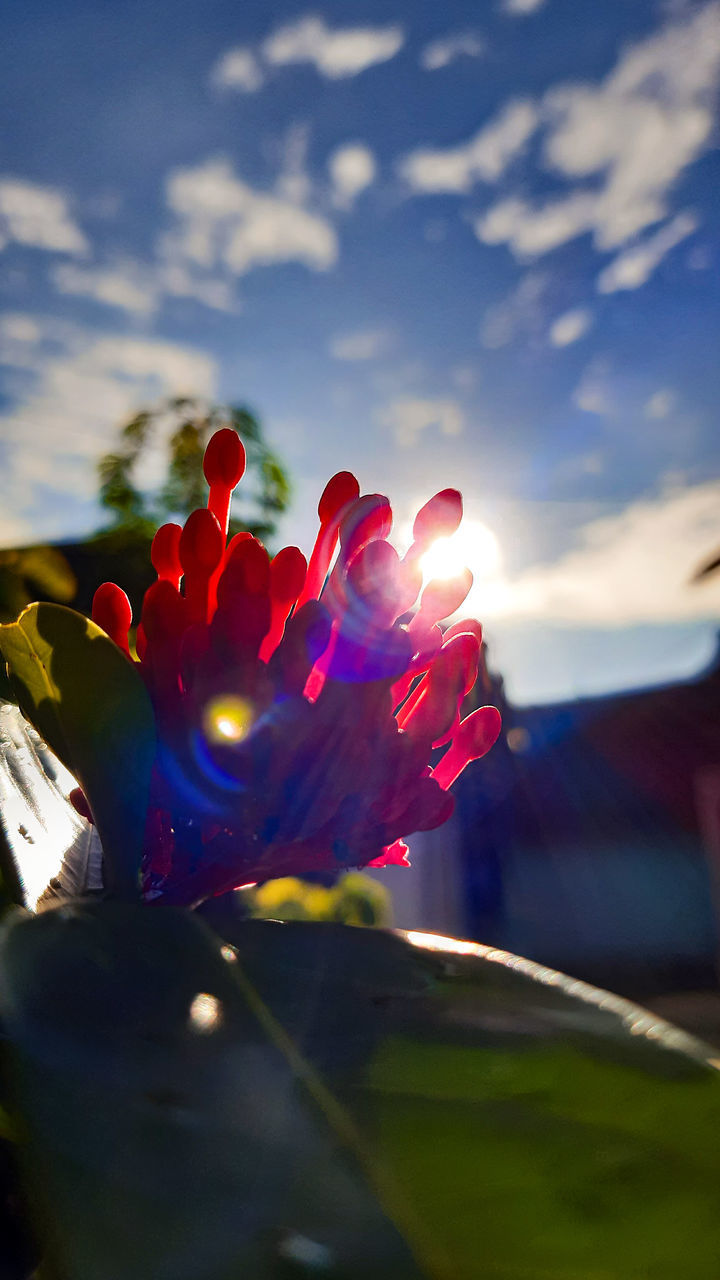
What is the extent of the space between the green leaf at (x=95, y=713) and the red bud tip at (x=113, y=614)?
0.17m

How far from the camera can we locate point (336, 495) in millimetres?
754

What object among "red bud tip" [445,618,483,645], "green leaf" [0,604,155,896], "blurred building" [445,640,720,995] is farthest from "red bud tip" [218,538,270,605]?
"blurred building" [445,640,720,995]

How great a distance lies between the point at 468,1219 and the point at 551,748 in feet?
36.1

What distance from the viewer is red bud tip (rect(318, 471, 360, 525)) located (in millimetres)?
754

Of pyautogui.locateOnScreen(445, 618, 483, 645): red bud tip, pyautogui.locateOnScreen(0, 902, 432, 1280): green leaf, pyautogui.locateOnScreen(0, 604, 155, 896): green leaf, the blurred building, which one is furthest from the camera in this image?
the blurred building

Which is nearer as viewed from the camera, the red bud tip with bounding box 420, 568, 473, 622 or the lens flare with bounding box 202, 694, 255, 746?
the lens flare with bounding box 202, 694, 255, 746

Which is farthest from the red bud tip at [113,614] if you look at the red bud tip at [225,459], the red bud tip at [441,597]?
the red bud tip at [441,597]

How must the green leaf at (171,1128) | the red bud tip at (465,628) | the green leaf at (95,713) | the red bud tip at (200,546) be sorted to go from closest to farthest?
the green leaf at (171,1128) → the green leaf at (95,713) → the red bud tip at (200,546) → the red bud tip at (465,628)

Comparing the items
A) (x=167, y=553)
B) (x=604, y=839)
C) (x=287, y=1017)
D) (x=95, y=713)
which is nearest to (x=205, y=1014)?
(x=287, y=1017)

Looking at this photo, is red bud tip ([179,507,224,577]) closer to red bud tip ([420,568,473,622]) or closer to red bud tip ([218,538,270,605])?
red bud tip ([218,538,270,605])

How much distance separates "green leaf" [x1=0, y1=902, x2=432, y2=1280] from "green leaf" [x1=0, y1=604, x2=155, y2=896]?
0.09 metres

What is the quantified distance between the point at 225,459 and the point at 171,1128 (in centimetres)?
57

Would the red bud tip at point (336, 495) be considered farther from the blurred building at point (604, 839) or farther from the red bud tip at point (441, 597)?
the blurred building at point (604, 839)

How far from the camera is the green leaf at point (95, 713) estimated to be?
0.52 meters
